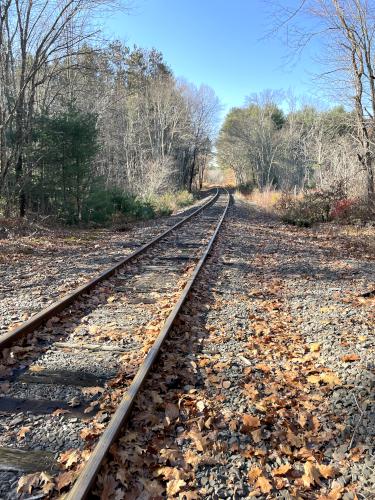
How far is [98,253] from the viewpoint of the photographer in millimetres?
10703

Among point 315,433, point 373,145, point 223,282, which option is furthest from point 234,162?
point 315,433

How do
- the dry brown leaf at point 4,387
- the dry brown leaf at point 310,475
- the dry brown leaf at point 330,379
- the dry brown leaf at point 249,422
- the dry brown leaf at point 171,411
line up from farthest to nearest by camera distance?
the dry brown leaf at point 330,379, the dry brown leaf at point 4,387, the dry brown leaf at point 171,411, the dry brown leaf at point 249,422, the dry brown leaf at point 310,475

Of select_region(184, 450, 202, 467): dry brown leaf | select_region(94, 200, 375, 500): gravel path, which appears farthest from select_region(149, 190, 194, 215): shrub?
select_region(184, 450, 202, 467): dry brown leaf

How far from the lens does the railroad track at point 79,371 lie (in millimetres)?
3004

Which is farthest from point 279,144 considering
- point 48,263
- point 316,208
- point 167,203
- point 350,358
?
point 350,358

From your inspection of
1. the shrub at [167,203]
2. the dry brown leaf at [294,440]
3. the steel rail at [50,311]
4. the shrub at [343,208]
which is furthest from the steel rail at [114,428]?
the shrub at [167,203]

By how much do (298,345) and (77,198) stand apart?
13975 mm

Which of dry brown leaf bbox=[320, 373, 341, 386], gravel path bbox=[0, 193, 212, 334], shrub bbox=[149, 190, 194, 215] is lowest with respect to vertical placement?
dry brown leaf bbox=[320, 373, 341, 386]

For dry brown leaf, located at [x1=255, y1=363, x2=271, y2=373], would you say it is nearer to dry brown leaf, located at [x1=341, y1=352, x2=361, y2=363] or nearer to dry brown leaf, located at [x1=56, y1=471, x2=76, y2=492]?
dry brown leaf, located at [x1=341, y1=352, x2=361, y2=363]

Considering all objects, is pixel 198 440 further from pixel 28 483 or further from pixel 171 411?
pixel 28 483

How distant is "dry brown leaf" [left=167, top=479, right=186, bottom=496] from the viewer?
2.76 meters

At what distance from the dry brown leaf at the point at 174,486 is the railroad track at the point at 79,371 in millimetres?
488

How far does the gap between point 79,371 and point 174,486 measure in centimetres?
183

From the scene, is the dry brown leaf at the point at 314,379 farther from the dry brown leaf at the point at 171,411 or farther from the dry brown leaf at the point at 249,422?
the dry brown leaf at the point at 171,411
